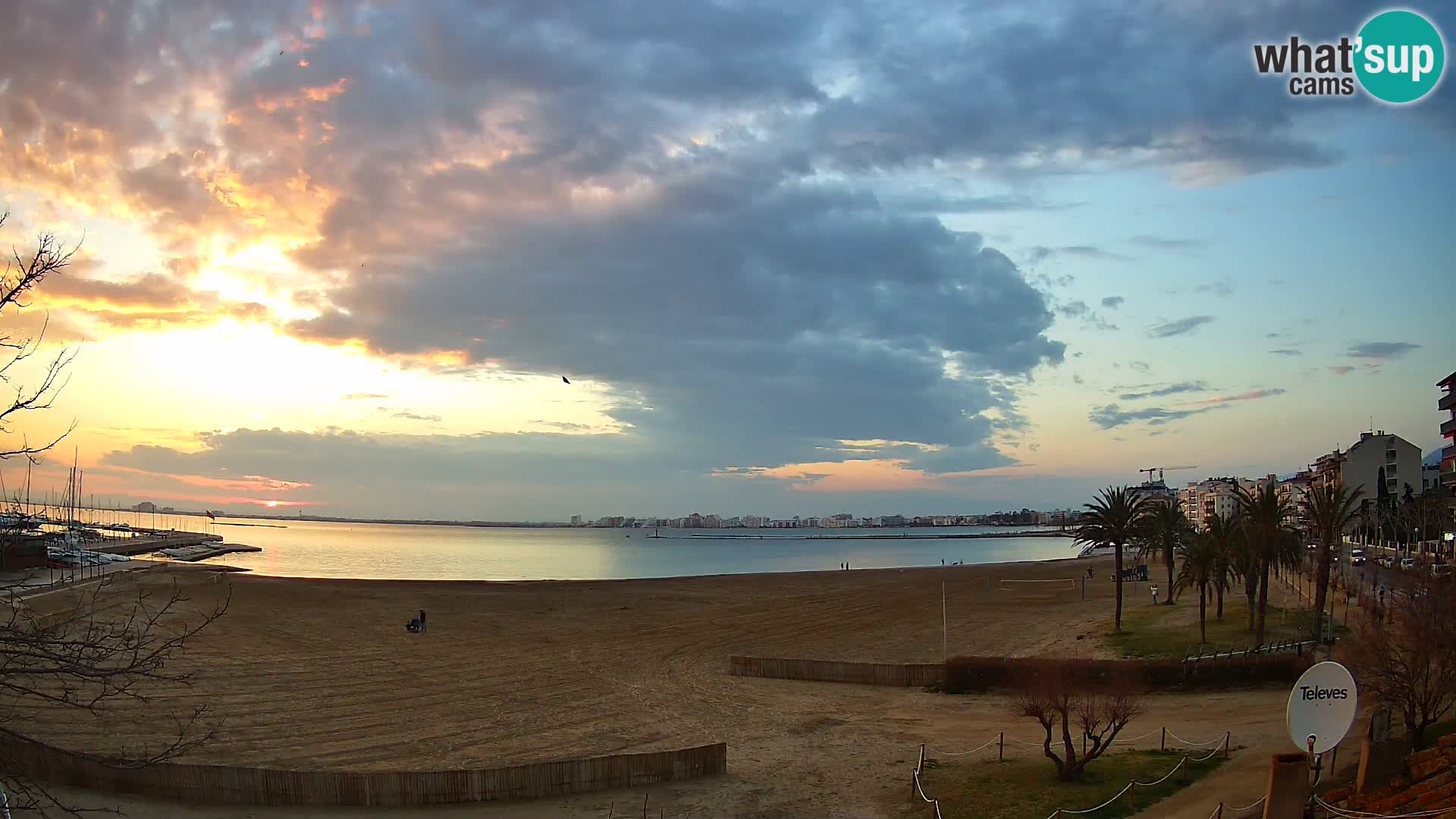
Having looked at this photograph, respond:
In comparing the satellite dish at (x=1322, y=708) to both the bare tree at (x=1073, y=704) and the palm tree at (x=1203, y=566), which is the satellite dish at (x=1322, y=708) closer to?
the bare tree at (x=1073, y=704)

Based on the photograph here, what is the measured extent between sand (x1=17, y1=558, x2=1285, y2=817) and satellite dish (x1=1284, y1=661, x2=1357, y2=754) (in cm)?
390

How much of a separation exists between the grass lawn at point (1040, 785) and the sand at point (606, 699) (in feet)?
3.57

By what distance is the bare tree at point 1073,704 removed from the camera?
2003 centimetres

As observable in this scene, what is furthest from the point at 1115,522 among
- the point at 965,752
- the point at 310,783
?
the point at 310,783

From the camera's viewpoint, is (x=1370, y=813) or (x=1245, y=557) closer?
(x=1370, y=813)

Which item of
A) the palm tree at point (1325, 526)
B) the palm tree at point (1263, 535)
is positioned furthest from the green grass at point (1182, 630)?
the palm tree at point (1325, 526)

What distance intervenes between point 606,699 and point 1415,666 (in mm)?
23052

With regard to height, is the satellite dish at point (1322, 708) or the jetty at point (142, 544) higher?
the satellite dish at point (1322, 708)

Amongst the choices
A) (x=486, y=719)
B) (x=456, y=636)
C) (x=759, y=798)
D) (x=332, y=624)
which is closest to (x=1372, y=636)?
(x=759, y=798)

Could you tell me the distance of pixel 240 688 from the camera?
104 ft

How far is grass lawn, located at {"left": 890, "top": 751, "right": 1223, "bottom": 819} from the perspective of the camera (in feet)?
60.4

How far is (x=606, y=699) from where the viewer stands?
3159cm

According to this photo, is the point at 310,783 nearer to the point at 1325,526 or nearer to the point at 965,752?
the point at 965,752

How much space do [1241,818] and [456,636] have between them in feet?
126
